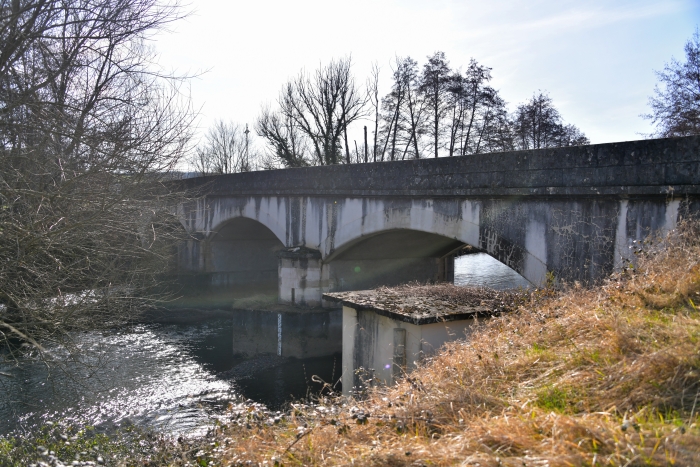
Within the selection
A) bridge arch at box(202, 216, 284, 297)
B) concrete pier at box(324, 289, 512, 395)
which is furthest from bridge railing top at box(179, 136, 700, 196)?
bridge arch at box(202, 216, 284, 297)

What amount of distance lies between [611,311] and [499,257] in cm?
430

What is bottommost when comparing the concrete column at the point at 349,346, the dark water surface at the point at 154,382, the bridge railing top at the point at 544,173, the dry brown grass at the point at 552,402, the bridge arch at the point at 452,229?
the dark water surface at the point at 154,382

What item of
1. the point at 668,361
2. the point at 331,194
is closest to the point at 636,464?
the point at 668,361

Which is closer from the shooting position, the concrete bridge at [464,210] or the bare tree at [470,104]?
the concrete bridge at [464,210]

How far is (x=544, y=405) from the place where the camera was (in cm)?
298

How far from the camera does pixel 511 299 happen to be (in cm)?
622

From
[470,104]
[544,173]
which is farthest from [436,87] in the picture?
[544,173]

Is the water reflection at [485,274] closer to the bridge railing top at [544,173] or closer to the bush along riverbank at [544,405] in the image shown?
the bridge railing top at [544,173]

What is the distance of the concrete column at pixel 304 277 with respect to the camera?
13.1 m

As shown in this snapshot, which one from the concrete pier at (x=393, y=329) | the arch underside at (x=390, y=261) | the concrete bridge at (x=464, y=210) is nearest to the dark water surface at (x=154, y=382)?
the concrete pier at (x=393, y=329)

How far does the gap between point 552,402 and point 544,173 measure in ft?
15.4

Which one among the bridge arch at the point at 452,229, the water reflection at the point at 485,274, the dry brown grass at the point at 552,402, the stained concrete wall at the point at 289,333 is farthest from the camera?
the water reflection at the point at 485,274

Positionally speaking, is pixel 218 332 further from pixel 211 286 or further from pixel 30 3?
pixel 30 3

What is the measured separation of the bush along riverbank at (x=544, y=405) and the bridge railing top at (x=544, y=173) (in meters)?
1.15
